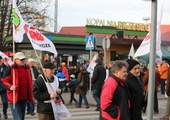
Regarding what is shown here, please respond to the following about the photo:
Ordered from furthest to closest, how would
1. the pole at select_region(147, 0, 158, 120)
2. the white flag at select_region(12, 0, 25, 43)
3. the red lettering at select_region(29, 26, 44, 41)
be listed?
the white flag at select_region(12, 0, 25, 43)
the red lettering at select_region(29, 26, 44, 41)
the pole at select_region(147, 0, 158, 120)

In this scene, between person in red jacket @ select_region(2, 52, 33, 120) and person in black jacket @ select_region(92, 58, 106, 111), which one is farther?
person in black jacket @ select_region(92, 58, 106, 111)

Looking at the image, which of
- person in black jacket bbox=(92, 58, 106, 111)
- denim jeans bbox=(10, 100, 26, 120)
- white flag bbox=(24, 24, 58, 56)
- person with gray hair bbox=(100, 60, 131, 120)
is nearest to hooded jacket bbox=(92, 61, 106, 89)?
person in black jacket bbox=(92, 58, 106, 111)

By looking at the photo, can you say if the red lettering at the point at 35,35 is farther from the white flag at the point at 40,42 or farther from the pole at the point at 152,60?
the pole at the point at 152,60

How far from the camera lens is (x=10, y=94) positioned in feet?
26.0

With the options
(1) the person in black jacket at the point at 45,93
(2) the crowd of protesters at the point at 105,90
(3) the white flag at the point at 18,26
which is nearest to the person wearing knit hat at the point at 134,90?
(2) the crowd of protesters at the point at 105,90

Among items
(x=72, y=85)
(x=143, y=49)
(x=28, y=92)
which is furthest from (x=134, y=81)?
(x=72, y=85)

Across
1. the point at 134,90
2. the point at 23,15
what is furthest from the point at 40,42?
the point at 23,15

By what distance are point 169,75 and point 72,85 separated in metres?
6.09

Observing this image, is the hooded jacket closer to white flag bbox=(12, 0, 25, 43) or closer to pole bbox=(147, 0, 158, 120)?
white flag bbox=(12, 0, 25, 43)

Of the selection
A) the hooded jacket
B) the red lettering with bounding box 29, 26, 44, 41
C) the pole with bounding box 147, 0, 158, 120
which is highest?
the red lettering with bounding box 29, 26, 44, 41

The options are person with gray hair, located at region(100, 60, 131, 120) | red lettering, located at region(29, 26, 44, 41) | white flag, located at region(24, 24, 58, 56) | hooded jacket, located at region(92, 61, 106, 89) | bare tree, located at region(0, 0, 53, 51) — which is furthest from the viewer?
bare tree, located at region(0, 0, 53, 51)

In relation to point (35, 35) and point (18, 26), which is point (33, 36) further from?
point (18, 26)

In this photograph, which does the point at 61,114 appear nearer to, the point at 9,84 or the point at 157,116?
the point at 9,84

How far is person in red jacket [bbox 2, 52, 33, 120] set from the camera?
7707 millimetres
